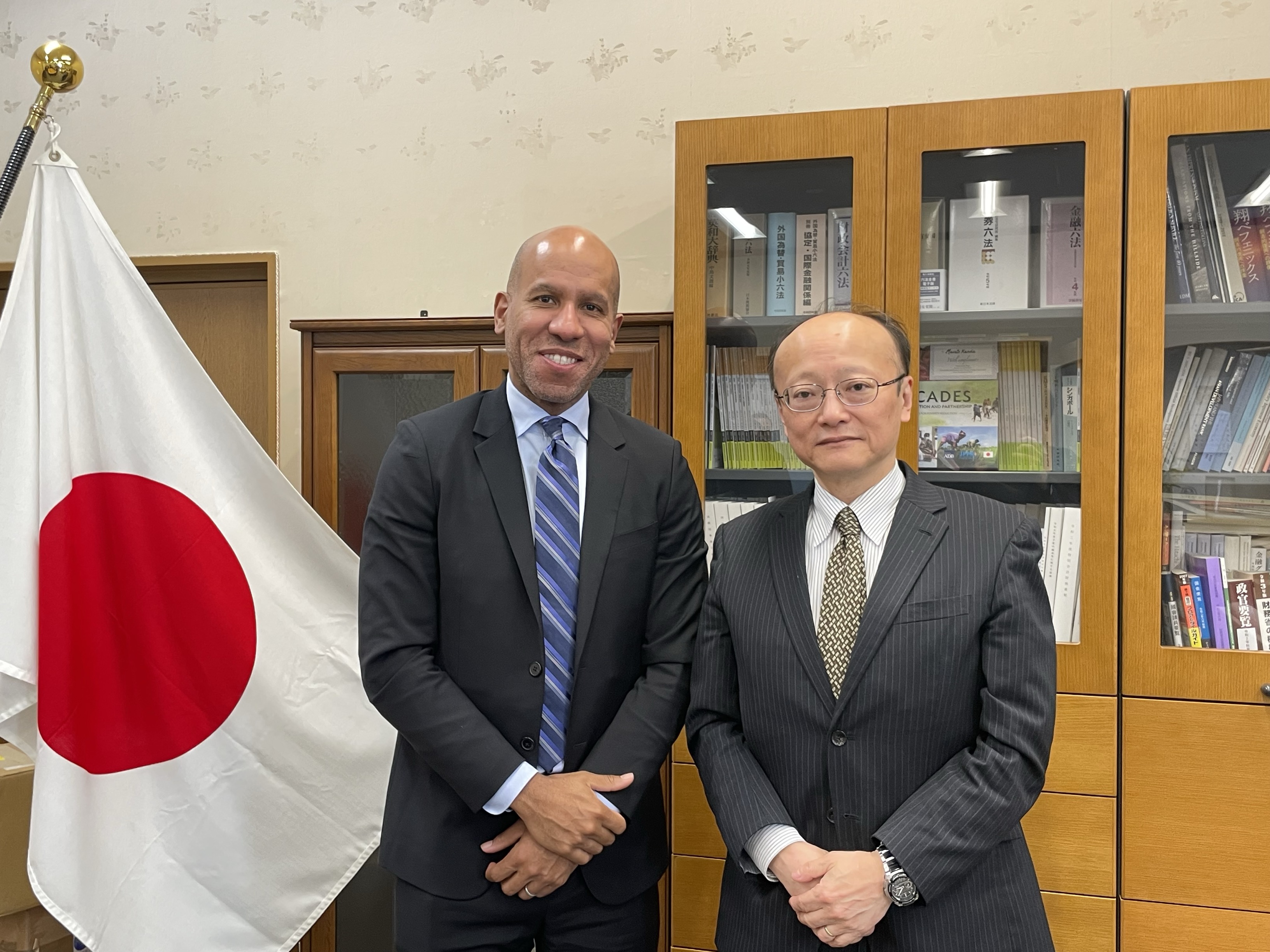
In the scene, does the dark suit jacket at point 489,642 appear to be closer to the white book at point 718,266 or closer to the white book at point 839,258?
the white book at point 718,266

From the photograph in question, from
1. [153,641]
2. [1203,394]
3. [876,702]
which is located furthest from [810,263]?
[153,641]

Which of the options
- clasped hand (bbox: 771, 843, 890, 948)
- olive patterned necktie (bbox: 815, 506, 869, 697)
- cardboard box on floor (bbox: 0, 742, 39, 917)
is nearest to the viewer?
clasped hand (bbox: 771, 843, 890, 948)

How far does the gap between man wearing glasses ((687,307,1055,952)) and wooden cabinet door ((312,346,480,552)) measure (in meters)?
1.13

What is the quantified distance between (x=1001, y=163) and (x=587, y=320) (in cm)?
96

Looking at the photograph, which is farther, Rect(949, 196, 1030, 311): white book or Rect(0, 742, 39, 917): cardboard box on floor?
Rect(0, 742, 39, 917): cardboard box on floor

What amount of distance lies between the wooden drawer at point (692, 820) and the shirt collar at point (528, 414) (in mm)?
818

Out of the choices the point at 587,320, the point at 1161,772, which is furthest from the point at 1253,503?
the point at 587,320

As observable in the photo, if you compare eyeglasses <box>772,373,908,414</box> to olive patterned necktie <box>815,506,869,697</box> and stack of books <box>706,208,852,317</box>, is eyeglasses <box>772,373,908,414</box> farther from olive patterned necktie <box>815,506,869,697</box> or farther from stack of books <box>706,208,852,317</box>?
stack of books <box>706,208,852,317</box>

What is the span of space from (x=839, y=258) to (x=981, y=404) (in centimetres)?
41

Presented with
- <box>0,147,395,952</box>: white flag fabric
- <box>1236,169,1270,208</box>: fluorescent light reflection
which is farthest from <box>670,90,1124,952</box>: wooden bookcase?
<box>0,147,395,952</box>: white flag fabric

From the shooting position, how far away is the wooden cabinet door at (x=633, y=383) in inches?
84.5

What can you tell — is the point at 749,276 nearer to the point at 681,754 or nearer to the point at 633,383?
the point at 633,383

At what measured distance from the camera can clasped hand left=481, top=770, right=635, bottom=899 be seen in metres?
1.34

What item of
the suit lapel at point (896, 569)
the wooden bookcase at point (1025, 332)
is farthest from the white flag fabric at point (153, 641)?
the suit lapel at point (896, 569)
